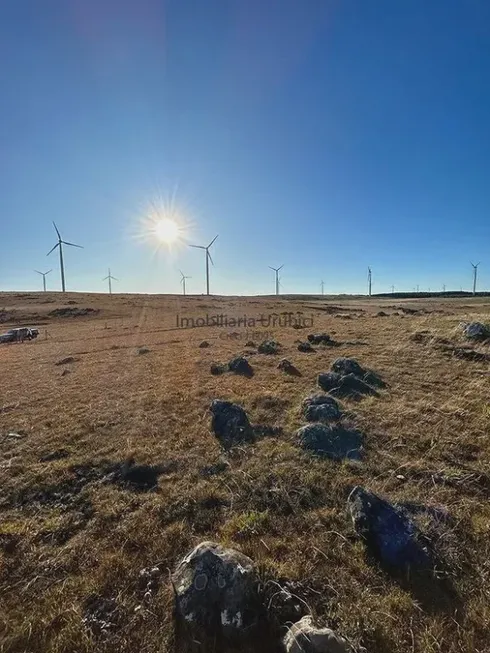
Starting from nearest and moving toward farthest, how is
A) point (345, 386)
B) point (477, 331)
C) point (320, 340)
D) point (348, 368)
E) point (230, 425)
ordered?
point (230, 425), point (345, 386), point (348, 368), point (477, 331), point (320, 340)

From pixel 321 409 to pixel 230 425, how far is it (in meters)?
2.45

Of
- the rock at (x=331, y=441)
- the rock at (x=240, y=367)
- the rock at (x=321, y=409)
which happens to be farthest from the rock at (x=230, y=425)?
the rock at (x=240, y=367)

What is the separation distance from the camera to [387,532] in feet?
15.2

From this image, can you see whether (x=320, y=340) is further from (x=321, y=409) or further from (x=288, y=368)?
(x=321, y=409)

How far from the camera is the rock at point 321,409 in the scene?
8.68 meters

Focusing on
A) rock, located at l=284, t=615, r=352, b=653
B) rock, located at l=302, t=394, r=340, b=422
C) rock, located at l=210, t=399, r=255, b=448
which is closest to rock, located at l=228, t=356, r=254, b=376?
rock, located at l=302, t=394, r=340, b=422

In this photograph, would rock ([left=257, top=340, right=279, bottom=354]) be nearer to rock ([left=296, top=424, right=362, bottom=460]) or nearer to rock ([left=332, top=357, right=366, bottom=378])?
rock ([left=332, top=357, right=366, bottom=378])

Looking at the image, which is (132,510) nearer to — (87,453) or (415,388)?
(87,453)

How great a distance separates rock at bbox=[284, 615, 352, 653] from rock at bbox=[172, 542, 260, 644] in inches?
19.0

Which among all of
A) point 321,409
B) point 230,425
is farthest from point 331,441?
point 230,425

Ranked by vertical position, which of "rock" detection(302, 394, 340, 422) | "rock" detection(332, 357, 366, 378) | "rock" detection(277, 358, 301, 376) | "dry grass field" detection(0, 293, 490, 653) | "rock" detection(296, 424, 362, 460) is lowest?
"dry grass field" detection(0, 293, 490, 653)

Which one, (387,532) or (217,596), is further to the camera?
(387,532)

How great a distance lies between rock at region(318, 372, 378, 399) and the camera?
1048 cm

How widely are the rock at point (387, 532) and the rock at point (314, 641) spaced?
4.98ft
